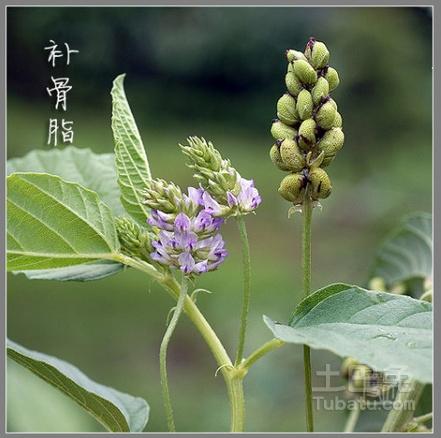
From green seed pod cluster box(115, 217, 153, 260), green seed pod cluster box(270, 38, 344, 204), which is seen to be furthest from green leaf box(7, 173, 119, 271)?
green seed pod cluster box(270, 38, 344, 204)

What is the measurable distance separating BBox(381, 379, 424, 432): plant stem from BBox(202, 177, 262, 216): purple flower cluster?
24 centimetres

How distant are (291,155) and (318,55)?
10 cm

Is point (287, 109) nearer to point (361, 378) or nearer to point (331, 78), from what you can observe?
point (331, 78)

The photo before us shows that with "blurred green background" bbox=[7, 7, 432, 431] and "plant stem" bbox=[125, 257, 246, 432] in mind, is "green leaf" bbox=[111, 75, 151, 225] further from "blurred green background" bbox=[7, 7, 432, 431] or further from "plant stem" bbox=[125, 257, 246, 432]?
"blurred green background" bbox=[7, 7, 432, 431]

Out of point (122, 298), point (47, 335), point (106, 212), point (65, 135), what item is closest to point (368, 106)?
point (122, 298)

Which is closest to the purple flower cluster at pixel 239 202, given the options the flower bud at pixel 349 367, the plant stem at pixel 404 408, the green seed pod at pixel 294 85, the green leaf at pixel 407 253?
the green seed pod at pixel 294 85

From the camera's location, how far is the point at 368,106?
144 inches

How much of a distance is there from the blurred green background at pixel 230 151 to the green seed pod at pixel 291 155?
1823 mm

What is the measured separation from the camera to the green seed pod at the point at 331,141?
30.8 inches

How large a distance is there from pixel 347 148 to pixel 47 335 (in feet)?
5.46

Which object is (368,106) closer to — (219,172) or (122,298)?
(122,298)

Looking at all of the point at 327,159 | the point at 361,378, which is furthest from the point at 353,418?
the point at 327,159

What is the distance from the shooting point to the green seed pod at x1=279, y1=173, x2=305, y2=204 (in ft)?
2.62

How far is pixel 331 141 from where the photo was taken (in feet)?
2.56
